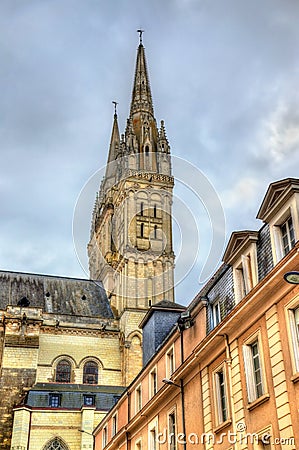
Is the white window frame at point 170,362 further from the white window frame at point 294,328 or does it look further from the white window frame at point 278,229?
the white window frame at point 294,328

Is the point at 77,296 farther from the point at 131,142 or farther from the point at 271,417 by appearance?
the point at 271,417

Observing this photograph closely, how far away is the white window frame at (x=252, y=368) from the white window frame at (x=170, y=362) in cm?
611

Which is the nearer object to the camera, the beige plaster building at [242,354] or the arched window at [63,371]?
the beige plaster building at [242,354]

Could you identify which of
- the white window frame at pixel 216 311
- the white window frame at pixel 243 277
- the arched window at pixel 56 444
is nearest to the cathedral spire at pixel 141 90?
the arched window at pixel 56 444

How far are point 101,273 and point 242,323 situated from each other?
49.2 meters

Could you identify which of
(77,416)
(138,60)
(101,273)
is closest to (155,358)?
(77,416)

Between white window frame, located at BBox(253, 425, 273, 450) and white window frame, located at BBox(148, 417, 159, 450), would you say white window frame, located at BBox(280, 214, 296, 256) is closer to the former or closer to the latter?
white window frame, located at BBox(253, 425, 273, 450)

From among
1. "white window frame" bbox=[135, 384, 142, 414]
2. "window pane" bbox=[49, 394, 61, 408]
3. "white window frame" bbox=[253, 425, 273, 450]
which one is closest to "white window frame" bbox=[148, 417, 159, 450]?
"white window frame" bbox=[135, 384, 142, 414]

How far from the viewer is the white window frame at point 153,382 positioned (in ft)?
76.0

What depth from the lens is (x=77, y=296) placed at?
58594 millimetres

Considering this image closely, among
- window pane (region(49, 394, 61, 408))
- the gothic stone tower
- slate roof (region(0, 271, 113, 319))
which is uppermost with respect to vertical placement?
the gothic stone tower

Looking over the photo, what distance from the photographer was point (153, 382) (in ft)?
77.6

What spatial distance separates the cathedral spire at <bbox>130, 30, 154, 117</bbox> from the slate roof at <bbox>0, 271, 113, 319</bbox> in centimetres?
2602

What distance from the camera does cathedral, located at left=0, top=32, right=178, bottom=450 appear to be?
40.4 meters
